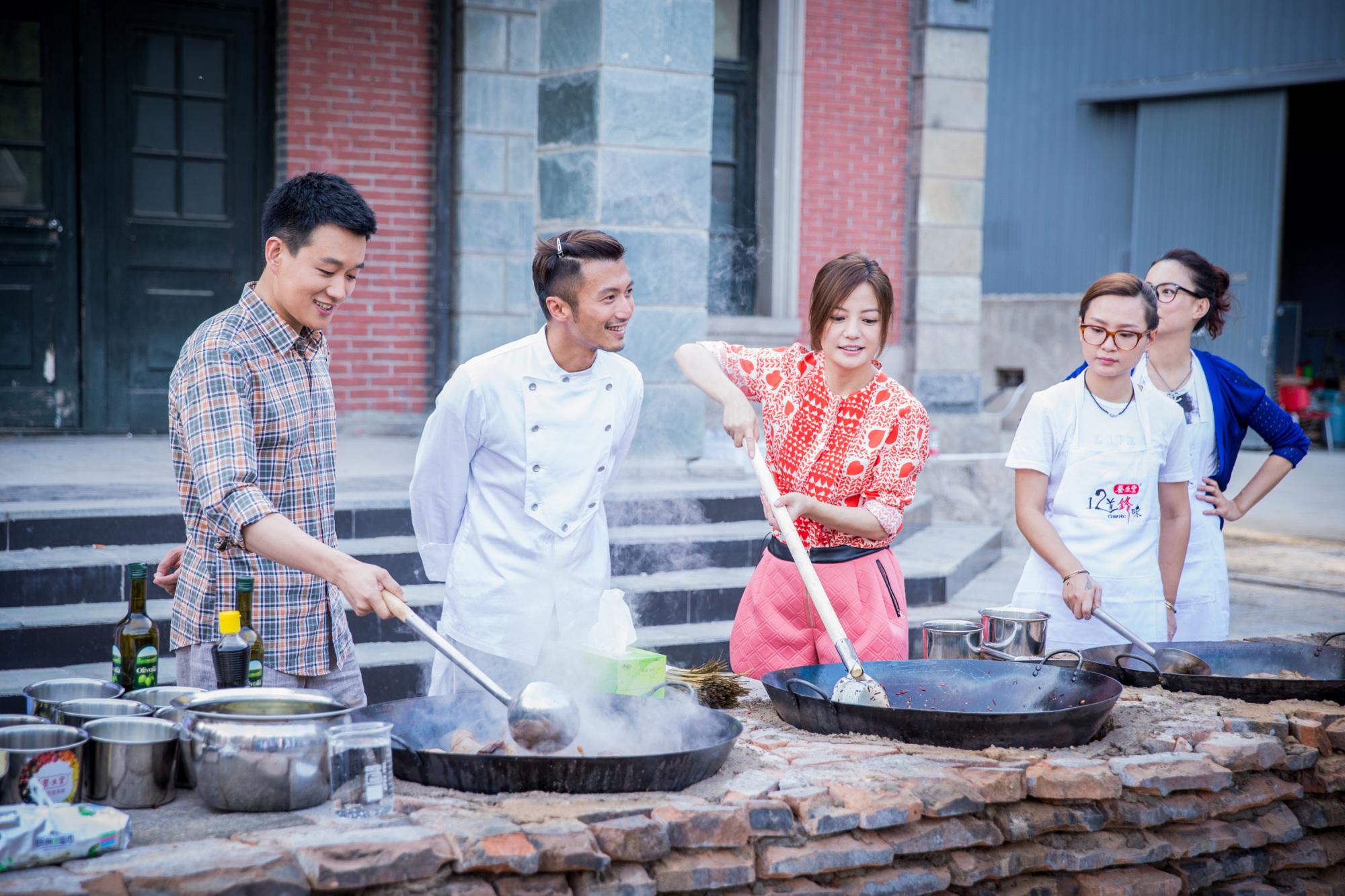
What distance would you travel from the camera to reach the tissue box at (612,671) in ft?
10.1

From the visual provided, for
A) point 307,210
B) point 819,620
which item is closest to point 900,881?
point 819,620

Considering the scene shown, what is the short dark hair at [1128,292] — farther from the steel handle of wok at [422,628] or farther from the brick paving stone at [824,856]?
the steel handle of wok at [422,628]

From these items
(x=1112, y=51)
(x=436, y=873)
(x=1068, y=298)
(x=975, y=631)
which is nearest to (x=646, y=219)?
(x=975, y=631)

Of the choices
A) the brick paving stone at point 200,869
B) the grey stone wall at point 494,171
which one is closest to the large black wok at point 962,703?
the brick paving stone at point 200,869

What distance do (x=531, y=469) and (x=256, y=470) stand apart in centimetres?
76

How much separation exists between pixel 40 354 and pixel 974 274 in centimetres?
668

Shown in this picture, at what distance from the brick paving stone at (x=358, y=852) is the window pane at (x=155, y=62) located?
718 cm

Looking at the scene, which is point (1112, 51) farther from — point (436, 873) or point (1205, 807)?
point (436, 873)

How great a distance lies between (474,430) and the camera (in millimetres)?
3250

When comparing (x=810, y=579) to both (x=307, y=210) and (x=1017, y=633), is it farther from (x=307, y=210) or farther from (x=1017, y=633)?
(x=307, y=210)

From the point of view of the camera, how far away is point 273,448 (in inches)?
111

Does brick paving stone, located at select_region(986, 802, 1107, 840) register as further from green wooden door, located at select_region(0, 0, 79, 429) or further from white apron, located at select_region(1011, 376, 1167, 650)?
green wooden door, located at select_region(0, 0, 79, 429)

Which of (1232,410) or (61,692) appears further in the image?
(1232,410)

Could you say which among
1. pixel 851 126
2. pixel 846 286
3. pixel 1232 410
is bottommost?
pixel 1232 410
